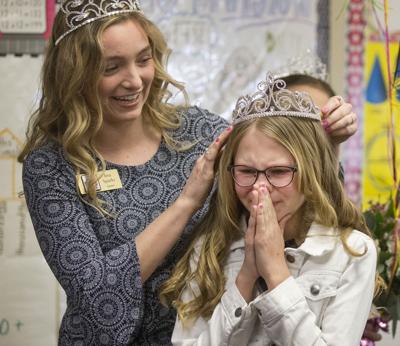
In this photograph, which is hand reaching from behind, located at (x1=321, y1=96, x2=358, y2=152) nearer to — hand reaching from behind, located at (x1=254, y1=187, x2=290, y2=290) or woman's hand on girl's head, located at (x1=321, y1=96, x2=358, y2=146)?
woman's hand on girl's head, located at (x1=321, y1=96, x2=358, y2=146)

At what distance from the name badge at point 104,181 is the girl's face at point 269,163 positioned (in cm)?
37

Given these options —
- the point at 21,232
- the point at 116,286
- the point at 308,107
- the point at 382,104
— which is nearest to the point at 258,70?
the point at 382,104

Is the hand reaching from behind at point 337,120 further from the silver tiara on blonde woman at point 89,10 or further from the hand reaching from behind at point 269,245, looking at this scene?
the silver tiara on blonde woman at point 89,10

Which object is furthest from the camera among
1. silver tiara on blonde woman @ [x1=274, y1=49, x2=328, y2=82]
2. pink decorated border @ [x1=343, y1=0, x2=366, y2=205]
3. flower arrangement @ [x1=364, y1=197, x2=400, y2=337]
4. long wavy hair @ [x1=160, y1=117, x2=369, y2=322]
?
pink decorated border @ [x1=343, y1=0, x2=366, y2=205]

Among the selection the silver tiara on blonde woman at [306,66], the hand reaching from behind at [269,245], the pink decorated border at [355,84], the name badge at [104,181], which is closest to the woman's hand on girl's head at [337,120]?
the hand reaching from behind at [269,245]

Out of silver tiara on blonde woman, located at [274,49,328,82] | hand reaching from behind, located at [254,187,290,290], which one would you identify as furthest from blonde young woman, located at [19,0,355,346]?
silver tiara on blonde woman, located at [274,49,328,82]

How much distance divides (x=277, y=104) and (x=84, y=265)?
60cm

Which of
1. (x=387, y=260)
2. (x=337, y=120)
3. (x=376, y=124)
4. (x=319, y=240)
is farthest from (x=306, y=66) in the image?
(x=319, y=240)

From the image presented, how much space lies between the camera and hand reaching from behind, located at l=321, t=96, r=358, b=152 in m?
1.73

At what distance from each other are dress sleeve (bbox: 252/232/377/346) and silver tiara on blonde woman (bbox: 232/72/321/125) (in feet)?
1.09

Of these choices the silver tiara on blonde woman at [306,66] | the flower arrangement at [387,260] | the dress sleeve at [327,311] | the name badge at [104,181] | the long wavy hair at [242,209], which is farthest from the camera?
the silver tiara on blonde woman at [306,66]

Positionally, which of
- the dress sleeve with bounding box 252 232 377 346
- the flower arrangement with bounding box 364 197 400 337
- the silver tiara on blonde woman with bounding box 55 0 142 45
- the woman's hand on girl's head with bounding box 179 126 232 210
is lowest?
the flower arrangement with bounding box 364 197 400 337

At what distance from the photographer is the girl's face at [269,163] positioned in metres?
1.59

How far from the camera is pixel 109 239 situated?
183cm
